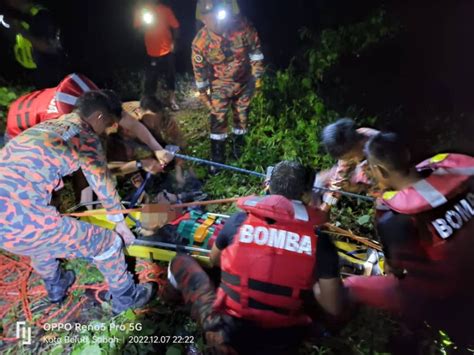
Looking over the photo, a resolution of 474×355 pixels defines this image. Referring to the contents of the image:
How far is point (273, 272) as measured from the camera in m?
1.78

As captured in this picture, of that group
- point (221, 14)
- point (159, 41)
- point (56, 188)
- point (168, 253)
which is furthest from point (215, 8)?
point (168, 253)

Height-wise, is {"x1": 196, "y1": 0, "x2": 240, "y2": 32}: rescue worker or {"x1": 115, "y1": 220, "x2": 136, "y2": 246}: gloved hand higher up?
{"x1": 196, "y1": 0, "x2": 240, "y2": 32}: rescue worker

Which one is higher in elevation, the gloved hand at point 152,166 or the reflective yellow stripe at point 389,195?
the gloved hand at point 152,166

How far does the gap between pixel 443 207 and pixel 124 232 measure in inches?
86.7

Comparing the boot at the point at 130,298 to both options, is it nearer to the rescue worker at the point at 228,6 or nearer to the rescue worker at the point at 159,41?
the rescue worker at the point at 159,41

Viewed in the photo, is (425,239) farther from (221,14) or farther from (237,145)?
(221,14)

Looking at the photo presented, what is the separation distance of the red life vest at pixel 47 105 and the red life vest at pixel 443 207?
2485 mm

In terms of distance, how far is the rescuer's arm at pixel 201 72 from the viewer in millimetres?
3625

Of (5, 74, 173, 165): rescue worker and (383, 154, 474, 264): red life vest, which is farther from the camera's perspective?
(5, 74, 173, 165): rescue worker

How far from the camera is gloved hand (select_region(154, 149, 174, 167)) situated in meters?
3.18

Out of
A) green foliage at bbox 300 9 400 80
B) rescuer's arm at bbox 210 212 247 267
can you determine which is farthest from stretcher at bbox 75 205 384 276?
green foliage at bbox 300 9 400 80

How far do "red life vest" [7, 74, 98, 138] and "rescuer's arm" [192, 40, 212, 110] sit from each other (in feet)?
3.99

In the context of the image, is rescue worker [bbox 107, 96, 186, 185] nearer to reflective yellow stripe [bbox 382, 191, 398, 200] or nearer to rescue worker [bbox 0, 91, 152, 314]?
rescue worker [bbox 0, 91, 152, 314]

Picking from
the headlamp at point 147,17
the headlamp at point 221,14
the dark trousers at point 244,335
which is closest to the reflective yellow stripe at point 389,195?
the dark trousers at point 244,335
